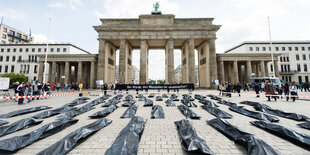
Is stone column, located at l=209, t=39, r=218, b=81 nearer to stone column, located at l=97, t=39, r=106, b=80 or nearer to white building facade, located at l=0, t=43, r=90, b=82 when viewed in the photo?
stone column, located at l=97, t=39, r=106, b=80

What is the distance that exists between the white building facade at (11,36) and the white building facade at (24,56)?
209 inches

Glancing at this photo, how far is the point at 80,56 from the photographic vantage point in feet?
111

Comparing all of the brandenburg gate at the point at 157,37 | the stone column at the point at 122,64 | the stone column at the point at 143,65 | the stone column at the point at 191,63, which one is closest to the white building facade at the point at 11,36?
the brandenburg gate at the point at 157,37

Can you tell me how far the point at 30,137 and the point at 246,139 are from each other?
5881 mm

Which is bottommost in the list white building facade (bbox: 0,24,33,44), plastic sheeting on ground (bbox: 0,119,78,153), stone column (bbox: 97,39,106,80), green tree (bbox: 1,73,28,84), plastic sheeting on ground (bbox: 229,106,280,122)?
plastic sheeting on ground (bbox: 229,106,280,122)

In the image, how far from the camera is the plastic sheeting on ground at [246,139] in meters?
2.52

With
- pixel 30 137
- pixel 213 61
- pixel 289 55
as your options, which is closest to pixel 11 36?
pixel 30 137

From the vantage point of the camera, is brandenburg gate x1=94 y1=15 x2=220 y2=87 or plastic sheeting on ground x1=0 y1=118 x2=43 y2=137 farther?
brandenburg gate x1=94 y1=15 x2=220 y2=87

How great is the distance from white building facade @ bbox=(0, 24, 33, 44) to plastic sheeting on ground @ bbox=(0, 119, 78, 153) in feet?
247

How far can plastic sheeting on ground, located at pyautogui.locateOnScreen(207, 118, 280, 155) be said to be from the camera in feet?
8.25

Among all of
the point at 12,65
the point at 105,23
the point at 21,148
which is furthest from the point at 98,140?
the point at 12,65

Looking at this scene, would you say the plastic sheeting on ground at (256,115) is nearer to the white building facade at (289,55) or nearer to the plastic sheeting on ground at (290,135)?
the plastic sheeting on ground at (290,135)

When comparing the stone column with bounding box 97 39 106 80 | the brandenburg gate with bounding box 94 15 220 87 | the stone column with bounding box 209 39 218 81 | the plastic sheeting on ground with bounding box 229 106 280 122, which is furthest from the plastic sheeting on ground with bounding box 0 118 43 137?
the stone column with bounding box 209 39 218 81

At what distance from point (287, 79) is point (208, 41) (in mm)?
40756
